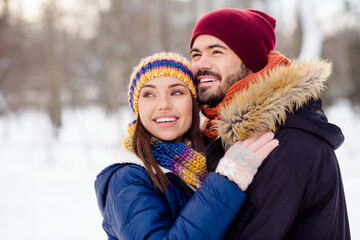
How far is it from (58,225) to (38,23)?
1353 cm

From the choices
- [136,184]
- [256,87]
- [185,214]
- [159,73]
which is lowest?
[185,214]

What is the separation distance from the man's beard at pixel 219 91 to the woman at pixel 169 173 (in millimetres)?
80

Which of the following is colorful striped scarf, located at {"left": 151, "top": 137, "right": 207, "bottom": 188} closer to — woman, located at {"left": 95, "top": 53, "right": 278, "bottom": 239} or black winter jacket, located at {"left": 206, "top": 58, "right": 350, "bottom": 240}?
woman, located at {"left": 95, "top": 53, "right": 278, "bottom": 239}

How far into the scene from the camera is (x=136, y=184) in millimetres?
1677

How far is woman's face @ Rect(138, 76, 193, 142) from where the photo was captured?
6.63 ft

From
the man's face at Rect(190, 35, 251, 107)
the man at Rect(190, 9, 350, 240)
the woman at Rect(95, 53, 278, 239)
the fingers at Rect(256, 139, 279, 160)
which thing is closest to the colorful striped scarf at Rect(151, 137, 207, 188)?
the woman at Rect(95, 53, 278, 239)

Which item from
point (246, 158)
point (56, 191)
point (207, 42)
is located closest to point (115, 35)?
point (56, 191)

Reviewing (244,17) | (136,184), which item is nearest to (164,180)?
(136,184)

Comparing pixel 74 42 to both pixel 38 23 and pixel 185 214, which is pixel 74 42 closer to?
pixel 38 23

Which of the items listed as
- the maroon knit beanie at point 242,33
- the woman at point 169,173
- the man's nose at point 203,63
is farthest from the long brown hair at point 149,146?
the maroon knit beanie at point 242,33

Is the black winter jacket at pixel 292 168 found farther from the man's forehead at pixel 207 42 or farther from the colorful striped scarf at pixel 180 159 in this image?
the man's forehead at pixel 207 42

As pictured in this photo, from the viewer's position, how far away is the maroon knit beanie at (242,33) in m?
2.16

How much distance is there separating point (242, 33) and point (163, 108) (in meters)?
0.83

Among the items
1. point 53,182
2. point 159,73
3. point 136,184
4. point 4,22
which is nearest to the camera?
point 136,184
